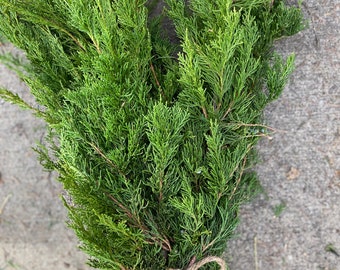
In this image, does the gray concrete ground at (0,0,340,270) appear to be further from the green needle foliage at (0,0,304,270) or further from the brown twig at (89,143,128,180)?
the brown twig at (89,143,128,180)

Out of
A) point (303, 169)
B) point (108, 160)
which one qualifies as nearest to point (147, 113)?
point (108, 160)

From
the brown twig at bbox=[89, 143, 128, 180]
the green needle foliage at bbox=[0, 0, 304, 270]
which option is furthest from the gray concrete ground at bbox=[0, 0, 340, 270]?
the brown twig at bbox=[89, 143, 128, 180]

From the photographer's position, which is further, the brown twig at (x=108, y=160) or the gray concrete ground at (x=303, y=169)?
the gray concrete ground at (x=303, y=169)

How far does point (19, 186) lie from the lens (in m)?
2.37

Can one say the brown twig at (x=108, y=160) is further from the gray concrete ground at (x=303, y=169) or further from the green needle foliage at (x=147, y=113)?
the gray concrete ground at (x=303, y=169)

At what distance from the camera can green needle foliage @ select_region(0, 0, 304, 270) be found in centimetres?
138

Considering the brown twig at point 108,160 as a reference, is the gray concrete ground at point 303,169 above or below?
below

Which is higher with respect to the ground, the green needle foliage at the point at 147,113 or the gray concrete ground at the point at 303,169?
the green needle foliage at the point at 147,113

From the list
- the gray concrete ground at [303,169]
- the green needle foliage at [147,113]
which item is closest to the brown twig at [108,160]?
the green needle foliage at [147,113]

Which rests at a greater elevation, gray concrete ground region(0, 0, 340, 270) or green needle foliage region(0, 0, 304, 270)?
green needle foliage region(0, 0, 304, 270)

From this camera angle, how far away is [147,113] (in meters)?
1.51

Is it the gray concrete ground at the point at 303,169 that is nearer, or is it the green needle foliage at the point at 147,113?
the green needle foliage at the point at 147,113

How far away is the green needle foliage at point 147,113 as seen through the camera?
138 centimetres

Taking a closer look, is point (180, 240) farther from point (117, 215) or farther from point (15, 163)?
point (15, 163)
